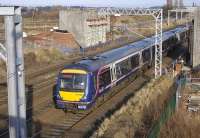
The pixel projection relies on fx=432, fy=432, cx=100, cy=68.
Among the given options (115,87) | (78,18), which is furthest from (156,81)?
(78,18)

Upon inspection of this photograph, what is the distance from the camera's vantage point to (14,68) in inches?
471

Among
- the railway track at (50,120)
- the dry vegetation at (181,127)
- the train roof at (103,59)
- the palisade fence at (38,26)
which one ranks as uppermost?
the palisade fence at (38,26)

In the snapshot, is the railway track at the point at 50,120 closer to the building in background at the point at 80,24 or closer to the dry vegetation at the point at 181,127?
the dry vegetation at the point at 181,127

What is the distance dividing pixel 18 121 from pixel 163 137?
18.8 feet

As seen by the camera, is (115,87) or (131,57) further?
(131,57)

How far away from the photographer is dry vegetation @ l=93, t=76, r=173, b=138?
17594 millimetres

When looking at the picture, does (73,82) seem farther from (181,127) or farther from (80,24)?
(80,24)

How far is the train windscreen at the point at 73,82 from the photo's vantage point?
68.5 feet

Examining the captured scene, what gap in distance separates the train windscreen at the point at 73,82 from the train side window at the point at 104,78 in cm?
159

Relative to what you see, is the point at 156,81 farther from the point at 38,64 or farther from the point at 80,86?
the point at 38,64

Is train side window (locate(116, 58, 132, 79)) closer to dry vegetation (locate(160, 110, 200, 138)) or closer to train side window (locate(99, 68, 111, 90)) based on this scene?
train side window (locate(99, 68, 111, 90))

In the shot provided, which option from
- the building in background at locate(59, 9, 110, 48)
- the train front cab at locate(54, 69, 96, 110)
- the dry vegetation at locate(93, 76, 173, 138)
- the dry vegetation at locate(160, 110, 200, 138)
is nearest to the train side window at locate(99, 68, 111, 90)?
the train front cab at locate(54, 69, 96, 110)

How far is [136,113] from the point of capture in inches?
817

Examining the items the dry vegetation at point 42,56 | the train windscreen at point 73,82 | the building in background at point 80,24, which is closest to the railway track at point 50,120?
the train windscreen at point 73,82
